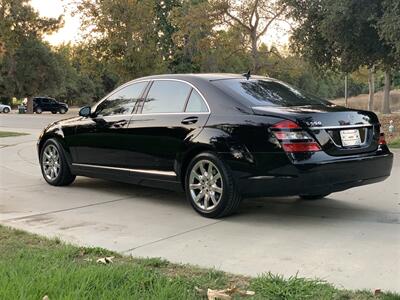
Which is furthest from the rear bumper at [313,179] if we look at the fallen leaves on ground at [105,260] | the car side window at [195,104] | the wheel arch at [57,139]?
the wheel arch at [57,139]

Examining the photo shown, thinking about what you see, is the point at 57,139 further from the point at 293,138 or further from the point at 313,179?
the point at 313,179

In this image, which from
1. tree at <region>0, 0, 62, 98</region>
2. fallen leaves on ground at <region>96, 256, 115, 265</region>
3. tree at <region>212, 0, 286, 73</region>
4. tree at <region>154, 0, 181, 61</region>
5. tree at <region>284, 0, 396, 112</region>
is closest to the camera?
fallen leaves on ground at <region>96, 256, 115, 265</region>

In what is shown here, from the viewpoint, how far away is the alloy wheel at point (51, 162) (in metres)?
8.58

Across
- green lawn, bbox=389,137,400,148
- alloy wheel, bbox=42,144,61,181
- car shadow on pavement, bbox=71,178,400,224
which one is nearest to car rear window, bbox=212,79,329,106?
car shadow on pavement, bbox=71,178,400,224

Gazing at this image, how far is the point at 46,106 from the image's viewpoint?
55719 mm

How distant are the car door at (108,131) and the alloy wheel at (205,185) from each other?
1282mm

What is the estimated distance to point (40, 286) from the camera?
148 inches

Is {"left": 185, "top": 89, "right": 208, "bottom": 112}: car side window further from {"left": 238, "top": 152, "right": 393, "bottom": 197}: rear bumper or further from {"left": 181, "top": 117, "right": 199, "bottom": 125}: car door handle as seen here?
{"left": 238, "top": 152, "right": 393, "bottom": 197}: rear bumper

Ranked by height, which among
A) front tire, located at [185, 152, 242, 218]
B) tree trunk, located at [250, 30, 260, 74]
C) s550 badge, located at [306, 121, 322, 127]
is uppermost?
tree trunk, located at [250, 30, 260, 74]

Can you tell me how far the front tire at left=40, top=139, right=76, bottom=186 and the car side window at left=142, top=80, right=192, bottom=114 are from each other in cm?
191

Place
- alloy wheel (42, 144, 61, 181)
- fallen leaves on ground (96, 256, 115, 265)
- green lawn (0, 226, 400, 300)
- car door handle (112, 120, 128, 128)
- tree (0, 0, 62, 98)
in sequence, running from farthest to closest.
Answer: tree (0, 0, 62, 98), alloy wheel (42, 144, 61, 181), car door handle (112, 120, 128, 128), fallen leaves on ground (96, 256, 115, 265), green lawn (0, 226, 400, 300)

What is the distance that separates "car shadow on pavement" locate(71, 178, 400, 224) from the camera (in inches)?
251

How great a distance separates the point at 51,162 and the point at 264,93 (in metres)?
3.77

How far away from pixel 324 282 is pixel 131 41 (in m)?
36.9
